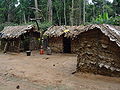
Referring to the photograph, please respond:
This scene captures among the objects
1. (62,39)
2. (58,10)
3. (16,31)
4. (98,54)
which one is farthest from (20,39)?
(58,10)

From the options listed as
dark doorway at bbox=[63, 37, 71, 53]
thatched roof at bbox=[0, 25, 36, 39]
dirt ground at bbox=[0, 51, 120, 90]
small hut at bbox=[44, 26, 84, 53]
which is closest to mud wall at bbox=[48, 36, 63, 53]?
small hut at bbox=[44, 26, 84, 53]

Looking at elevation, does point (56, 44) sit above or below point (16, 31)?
below

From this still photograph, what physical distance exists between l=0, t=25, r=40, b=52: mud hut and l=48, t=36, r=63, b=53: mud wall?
262 centimetres

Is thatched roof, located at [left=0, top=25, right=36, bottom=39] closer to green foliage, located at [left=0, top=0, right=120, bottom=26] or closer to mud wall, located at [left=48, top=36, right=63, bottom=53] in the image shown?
mud wall, located at [left=48, top=36, right=63, bottom=53]

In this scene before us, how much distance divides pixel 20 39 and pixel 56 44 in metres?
4.11

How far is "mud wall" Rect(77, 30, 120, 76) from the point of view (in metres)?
8.99

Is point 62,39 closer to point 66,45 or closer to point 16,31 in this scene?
point 66,45

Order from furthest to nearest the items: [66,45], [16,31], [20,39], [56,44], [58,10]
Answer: [58,10], [20,39], [16,31], [66,45], [56,44]

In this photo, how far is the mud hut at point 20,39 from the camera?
19628mm

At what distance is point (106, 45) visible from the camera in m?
9.24

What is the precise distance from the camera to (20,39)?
792 inches

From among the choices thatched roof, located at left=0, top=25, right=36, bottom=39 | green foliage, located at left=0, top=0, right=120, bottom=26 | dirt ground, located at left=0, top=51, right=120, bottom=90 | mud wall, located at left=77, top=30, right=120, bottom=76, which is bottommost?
dirt ground, located at left=0, top=51, right=120, bottom=90

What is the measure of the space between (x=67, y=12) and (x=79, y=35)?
88.3ft

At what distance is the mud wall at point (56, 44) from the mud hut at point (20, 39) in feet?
8.59
